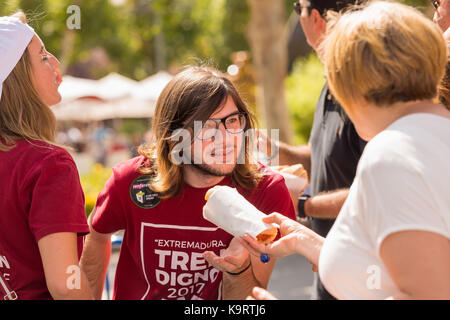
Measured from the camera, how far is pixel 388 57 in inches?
55.0

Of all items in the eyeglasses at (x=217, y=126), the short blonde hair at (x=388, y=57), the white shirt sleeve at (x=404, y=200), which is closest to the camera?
the white shirt sleeve at (x=404, y=200)

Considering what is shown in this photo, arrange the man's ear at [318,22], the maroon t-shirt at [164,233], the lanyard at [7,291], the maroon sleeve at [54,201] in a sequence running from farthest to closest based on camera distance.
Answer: the man's ear at [318,22], the maroon t-shirt at [164,233], the lanyard at [7,291], the maroon sleeve at [54,201]

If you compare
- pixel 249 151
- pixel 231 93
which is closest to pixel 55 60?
pixel 231 93

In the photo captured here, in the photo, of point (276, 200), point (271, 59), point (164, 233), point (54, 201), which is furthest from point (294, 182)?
point (271, 59)

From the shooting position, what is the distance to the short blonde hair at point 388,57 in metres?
1.40

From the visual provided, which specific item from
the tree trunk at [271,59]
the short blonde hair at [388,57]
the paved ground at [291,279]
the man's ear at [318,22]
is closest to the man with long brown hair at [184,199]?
the short blonde hair at [388,57]

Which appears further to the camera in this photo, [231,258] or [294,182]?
[294,182]

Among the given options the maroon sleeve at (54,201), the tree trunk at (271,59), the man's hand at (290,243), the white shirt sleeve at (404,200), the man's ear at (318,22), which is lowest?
the tree trunk at (271,59)

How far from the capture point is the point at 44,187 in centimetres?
176

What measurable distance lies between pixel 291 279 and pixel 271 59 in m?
5.86

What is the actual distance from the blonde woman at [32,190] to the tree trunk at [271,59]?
30.6 feet

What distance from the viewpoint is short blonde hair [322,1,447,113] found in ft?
4.60

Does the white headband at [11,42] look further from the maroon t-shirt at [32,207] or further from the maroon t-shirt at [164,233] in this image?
the maroon t-shirt at [164,233]

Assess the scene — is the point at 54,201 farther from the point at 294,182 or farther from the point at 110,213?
the point at 294,182
